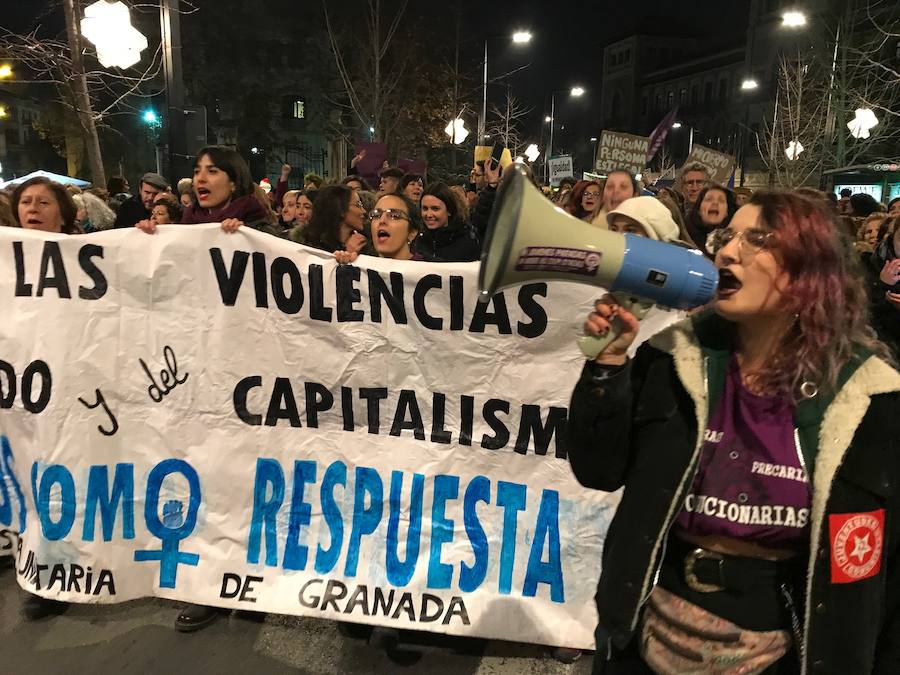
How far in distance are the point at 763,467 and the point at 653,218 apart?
60 cm

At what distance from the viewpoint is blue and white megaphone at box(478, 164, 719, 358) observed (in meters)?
1.47

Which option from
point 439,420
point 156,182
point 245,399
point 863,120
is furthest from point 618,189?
point 863,120

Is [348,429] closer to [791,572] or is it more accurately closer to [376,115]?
[791,572]

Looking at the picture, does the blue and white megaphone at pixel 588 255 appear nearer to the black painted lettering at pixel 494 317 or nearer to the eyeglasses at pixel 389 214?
the black painted lettering at pixel 494 317

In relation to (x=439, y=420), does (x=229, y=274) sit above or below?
above

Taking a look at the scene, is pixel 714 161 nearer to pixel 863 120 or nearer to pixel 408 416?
pixel 863 120

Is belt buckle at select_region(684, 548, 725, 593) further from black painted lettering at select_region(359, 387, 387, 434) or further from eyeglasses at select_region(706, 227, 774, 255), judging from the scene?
black painted lettering at select_region(359, 387, 387, 434)

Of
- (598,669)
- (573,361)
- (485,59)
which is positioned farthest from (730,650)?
(485,59)

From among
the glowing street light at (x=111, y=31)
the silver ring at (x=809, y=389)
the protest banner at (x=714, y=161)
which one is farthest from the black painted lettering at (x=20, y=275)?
the protest banner at (x=714, y=161)

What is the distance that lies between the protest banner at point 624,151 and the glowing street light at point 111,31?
5966 mm

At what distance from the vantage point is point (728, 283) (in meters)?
1.54

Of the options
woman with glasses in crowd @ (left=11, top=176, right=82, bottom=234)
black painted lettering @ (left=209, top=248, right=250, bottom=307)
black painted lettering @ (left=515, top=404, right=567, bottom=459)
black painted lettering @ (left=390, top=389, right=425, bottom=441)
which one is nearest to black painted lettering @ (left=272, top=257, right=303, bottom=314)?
black painted lettering @ (left=209, top=248, right=250, bottom=307)

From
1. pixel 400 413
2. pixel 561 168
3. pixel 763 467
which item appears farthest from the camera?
pixel 561 168

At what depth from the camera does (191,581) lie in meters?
3.09
